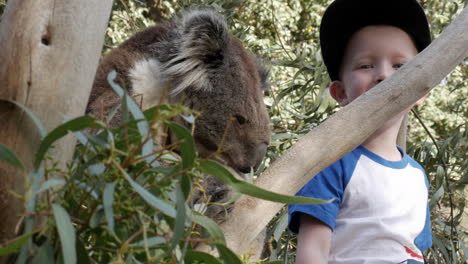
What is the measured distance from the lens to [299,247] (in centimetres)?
128

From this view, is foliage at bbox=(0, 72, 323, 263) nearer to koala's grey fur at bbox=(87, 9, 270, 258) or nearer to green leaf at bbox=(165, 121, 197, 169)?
green leaf at bbox=(165, 121, 197, 169)

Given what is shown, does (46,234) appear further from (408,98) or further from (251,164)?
(251,164)

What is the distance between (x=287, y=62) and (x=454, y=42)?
1.57m

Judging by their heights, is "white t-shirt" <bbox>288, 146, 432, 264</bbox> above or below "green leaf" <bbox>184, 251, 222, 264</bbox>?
below

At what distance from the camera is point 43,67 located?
2.42 ft

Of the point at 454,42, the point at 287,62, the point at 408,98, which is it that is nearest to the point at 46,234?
the point at 408,98

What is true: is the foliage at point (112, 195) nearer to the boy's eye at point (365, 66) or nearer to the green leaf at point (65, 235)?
the green leaf at point (65, 235)

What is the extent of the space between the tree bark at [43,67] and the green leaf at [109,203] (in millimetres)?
170

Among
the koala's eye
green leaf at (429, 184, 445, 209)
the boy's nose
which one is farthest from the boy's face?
green leaf at (429, 184, 445, 209)

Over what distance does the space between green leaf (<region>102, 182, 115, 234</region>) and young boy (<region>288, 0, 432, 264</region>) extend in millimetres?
779

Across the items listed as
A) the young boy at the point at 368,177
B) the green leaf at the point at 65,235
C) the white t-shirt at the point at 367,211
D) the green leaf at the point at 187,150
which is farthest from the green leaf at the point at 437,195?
the green leaf at the point at 65,235

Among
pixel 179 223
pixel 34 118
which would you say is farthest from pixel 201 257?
pixel 34 118

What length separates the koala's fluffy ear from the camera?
209cm

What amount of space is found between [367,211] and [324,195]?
13cm
